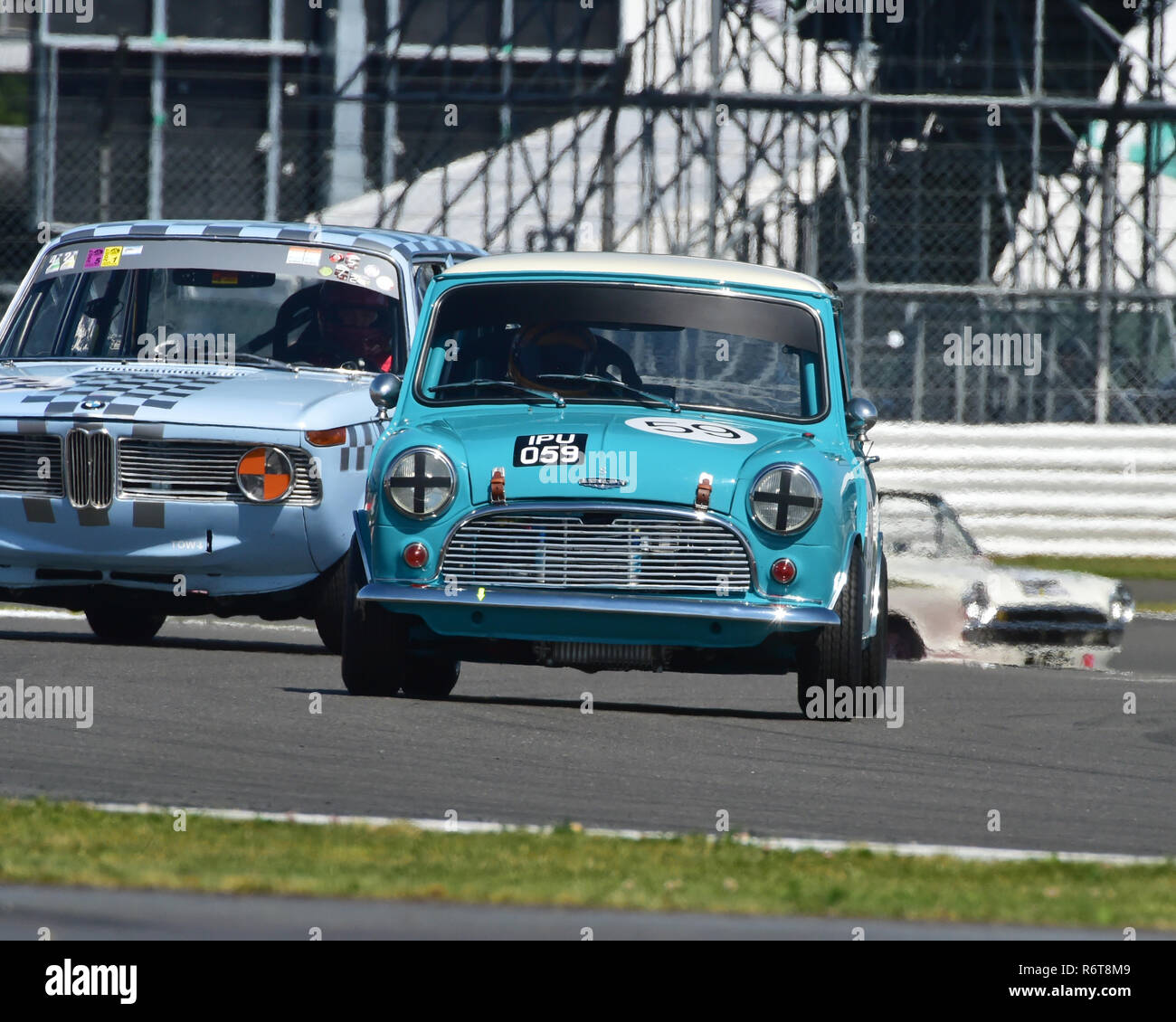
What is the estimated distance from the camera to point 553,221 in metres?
20.9

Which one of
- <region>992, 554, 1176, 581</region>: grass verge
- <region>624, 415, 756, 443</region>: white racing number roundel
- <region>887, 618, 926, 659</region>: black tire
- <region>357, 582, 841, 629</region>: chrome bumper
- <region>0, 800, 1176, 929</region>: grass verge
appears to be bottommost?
<region>992, 554, 1176, 581</region>: grass verge

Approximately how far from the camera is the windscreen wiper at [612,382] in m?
8.73

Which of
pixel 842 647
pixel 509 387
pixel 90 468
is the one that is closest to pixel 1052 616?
pixel 842 647

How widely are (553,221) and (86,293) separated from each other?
1032cm

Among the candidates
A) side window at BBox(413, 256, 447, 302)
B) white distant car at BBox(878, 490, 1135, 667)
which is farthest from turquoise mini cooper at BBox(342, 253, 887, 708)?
white distant car at BBox(878, 490, 1135, 667)

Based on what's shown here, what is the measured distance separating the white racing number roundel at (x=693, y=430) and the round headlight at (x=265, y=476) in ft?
5.93

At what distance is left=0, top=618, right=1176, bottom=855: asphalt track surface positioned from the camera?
6863 mm

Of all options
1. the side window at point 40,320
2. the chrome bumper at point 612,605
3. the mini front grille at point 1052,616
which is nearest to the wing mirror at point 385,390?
the chrome bumper at point 612,605

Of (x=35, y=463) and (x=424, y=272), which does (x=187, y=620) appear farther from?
(x=35, y=463)

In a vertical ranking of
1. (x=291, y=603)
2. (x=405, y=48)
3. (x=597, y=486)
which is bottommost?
(x=291, y=603)

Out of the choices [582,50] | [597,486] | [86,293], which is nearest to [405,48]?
[582,50]

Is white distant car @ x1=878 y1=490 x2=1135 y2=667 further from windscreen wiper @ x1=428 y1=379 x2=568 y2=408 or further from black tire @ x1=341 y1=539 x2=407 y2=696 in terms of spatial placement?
black tire @ x1=341 y1=539 x2=407 y2=696

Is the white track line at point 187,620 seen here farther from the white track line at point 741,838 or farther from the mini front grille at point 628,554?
the white track line at point 741,838
